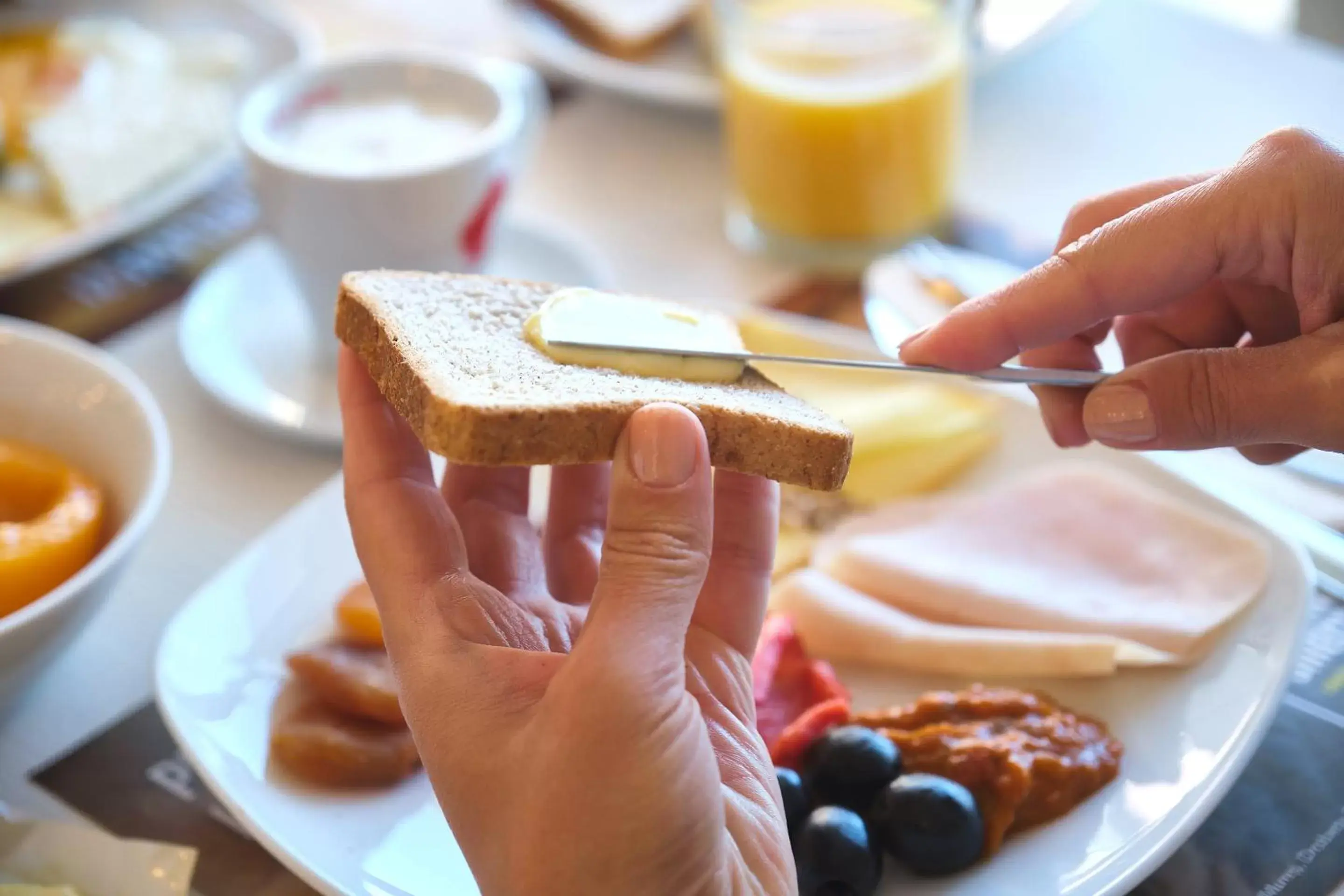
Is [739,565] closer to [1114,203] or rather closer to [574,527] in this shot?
[574,527]

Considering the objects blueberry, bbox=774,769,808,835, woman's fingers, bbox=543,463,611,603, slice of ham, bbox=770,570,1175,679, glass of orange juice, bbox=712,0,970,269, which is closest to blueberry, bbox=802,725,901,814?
blueberry, bbox=774,769,808,835

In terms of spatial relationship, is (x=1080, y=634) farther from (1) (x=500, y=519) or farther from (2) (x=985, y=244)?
(2) (x=985, y=244)

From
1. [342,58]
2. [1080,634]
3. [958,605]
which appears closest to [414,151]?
[342,58]

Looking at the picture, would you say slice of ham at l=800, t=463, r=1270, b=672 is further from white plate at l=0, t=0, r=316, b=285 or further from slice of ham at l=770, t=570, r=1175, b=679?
white plate at l=0, t=0, r=316, b=285

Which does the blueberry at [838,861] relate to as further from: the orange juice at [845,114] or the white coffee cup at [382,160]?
the orange juice at [845,114]

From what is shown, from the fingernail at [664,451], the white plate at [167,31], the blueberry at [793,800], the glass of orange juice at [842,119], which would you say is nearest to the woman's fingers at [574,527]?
the blueberry at [793,800]

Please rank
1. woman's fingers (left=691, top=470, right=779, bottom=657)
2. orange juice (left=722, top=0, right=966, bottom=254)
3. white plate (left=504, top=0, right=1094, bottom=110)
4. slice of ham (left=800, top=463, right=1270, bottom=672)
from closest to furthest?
woman's fingers (left=691, top=470, right=779, bottom=657) → slice of ham (left=800, top=463, right=1270, bottom=672) → orange juice (left=722, top=0, right=966, bottom=254) → white plate (left=504, top=0, right=1094, bottom=110)

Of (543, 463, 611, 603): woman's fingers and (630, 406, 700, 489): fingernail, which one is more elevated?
(630, 406, 700, 489): fingernail

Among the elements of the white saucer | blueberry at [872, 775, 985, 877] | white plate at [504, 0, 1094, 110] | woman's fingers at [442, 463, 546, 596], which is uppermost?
white plate at [504, 0, 1094, 110]
